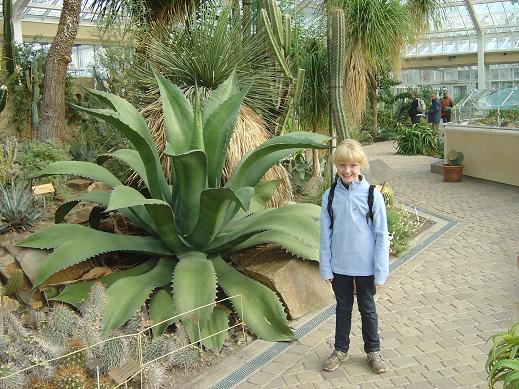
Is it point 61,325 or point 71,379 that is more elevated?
point 61,325

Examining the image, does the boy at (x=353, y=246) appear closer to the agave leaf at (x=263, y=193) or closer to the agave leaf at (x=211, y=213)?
the agave leaf at (x=211, y=213)

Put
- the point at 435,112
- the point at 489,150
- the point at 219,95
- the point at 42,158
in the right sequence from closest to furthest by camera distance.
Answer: the point at 219,95
the point at 42,158
the point at 489,150
the point at 435,112

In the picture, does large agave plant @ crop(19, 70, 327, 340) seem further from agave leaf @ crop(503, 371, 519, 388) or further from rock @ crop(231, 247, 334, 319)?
agave leaf @ crop(503, 371, 519, 388)

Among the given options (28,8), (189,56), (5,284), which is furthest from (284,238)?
(28,8)

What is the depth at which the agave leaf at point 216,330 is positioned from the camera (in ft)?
11.5

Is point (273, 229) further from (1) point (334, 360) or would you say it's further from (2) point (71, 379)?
(2) point (71, 379)

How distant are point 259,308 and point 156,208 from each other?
936 mm

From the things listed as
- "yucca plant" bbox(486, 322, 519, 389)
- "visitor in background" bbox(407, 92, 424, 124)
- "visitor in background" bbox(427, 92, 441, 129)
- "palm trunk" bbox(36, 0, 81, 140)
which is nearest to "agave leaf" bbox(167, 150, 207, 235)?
"yucca plant" bbox(486, 322, 519, 389)

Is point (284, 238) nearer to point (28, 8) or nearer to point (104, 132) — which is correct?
point (104, 132)

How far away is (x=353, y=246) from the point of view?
125 inches

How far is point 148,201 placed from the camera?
3.54 m

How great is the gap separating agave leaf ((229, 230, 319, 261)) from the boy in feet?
2.60

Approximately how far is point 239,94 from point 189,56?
7.64 ft

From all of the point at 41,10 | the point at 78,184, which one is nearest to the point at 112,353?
the point at 78,184
